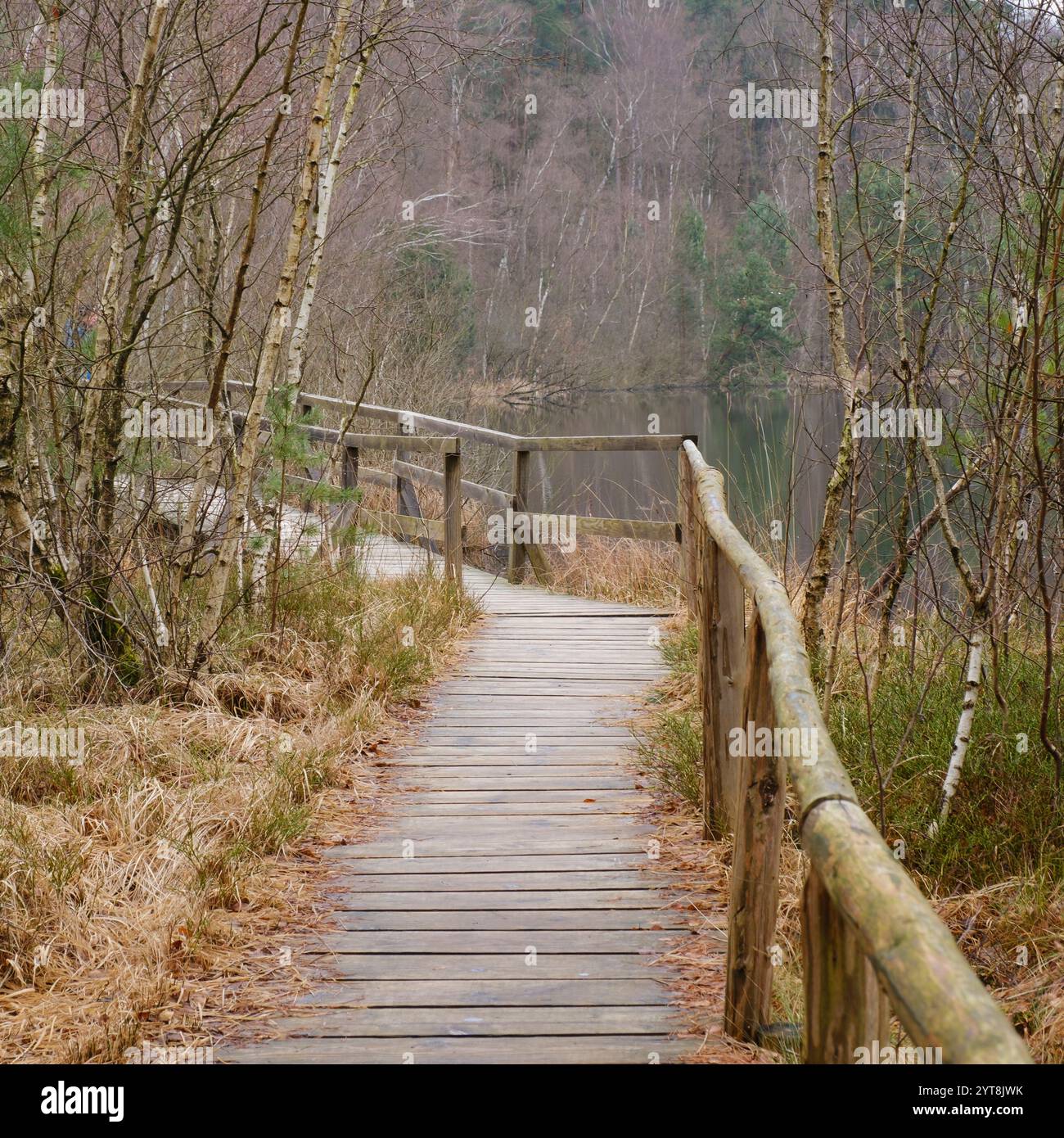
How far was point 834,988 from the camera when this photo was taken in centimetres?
175

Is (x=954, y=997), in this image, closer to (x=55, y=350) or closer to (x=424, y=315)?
(x=55, y=350)

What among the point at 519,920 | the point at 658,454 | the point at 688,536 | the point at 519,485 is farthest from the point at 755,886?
the point at 658,454

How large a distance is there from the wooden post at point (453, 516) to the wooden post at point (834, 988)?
6439 mm

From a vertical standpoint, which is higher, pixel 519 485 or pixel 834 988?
pixel 519 485

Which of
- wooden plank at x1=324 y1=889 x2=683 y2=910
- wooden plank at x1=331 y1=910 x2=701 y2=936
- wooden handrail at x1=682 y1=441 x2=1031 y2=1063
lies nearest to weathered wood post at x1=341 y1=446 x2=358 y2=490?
wooden plank at x1=324 y1=889 x2=683 y2=910

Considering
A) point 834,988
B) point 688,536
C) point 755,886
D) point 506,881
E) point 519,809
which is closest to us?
point 834,988

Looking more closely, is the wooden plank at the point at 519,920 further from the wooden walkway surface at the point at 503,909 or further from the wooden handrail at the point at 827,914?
the wooden handrail at the point at 827,914

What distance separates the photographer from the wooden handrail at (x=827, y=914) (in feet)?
4.10

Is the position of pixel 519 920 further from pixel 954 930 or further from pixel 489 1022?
pixel 954 930

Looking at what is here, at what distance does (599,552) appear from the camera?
1104cm

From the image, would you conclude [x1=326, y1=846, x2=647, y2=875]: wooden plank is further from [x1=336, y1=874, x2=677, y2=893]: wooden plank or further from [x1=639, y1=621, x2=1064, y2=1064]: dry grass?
[x1=639, y1=621, x2=1064, y2=1064]: dry grass

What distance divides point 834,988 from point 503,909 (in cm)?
185

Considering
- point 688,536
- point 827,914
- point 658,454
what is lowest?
point 827,914
